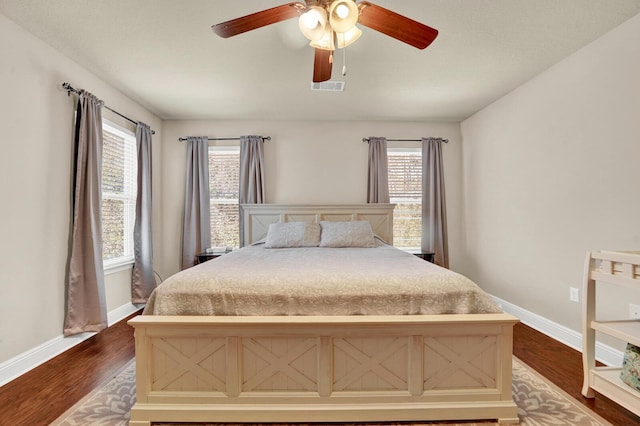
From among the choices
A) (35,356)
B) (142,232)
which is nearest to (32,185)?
(35,356)

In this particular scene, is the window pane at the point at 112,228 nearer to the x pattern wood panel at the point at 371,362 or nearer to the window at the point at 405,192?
the x pattern wood panel at the point at 371,362

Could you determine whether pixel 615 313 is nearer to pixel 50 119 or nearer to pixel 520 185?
pixel 520 185

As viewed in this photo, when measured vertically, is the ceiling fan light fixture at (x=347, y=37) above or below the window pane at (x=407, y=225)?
above

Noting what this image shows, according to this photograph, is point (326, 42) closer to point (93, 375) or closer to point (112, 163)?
point (93, 375)

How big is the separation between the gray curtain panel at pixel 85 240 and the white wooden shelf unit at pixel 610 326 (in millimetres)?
3548

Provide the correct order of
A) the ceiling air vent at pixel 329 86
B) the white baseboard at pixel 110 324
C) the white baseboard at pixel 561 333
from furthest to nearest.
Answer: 1. the ceiling air vent at pixel 329 86
2. the white baseboard at pixel 561 333
3. the white baseboard at pixel 110 324

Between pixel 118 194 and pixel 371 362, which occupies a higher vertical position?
pixel 118 194

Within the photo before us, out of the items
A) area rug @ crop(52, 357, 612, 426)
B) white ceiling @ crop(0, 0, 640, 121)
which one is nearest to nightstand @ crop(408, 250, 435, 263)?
white ceiling @ crop(0, 0, 640, 121)

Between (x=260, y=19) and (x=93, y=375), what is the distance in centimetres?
247

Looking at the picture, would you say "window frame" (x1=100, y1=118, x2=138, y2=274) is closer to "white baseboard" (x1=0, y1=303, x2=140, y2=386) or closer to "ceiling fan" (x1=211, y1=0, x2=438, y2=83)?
"white baseboard" (x1=0, y1=303, x2=140, y2=386)

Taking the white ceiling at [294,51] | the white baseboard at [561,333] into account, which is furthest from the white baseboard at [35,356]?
the white baseboard at [561,333]

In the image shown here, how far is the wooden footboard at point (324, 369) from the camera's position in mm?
1611

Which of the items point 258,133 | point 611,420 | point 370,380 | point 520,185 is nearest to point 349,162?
point 258,133

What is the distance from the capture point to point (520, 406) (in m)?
1.76
